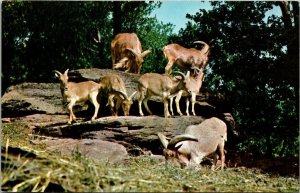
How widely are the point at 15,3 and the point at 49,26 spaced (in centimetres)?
186

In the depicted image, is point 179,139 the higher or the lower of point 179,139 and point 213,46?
the lower

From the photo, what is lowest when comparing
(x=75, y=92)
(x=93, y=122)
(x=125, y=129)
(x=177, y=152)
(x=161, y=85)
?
(x=177, y=152)

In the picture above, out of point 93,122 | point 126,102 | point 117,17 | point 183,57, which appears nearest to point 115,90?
point 126,102

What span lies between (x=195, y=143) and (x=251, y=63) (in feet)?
25.2

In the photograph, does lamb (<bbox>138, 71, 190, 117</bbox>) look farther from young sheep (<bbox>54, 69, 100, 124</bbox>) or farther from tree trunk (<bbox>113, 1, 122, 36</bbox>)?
tree trunk (<bbox>113, 1, 122, 36</bbox>)

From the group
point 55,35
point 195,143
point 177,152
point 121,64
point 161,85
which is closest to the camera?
point 177,152

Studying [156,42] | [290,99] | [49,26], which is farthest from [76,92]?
[156,42]

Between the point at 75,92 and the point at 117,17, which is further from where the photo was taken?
the point at 117,17

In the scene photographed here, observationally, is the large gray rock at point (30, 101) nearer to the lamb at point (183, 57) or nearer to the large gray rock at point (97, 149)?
the lamb at point (183, 57)

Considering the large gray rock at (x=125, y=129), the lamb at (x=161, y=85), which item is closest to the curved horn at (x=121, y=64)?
the lamb at (x=161, y=85)

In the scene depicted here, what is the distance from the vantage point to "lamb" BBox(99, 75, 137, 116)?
50.4ft

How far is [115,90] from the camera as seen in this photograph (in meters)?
15.4

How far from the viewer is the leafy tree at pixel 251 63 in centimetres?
1938

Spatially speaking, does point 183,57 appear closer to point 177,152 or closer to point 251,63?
point 251,63
